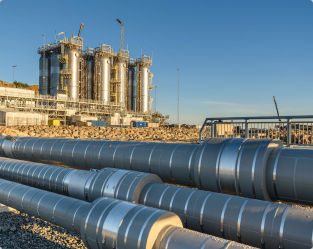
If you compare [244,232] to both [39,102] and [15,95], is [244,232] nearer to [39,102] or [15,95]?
[15,95]

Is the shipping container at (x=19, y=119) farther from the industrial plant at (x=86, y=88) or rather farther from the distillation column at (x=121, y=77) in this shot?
the distillation column at (x=121, y=77)

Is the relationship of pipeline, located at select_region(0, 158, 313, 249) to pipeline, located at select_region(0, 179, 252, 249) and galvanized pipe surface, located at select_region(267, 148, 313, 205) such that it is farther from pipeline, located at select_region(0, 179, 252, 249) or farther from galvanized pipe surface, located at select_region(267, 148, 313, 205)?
galvanized pipe surface, located at select_region(267, 148, 313, 205)

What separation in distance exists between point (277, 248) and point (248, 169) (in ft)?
6.55

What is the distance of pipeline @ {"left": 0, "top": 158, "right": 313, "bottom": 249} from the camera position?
16.1 feet

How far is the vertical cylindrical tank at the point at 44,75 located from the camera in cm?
6700

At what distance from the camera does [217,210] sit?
581 cm

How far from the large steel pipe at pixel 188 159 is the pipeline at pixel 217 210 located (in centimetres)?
88

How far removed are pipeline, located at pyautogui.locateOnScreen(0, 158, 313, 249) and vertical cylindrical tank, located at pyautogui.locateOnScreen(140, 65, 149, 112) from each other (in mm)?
73351

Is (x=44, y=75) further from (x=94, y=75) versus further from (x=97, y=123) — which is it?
(x=97, y=123)

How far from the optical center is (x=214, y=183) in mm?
7223

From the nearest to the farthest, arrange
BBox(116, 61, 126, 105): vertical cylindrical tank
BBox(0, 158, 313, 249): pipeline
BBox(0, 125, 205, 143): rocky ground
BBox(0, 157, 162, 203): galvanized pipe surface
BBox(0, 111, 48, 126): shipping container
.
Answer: BBox(0, 158, 313, 249): pipeline → BBox(0, 157, 162, 203): galvanized pipe surface → BBox(0, 125, 205, 143): rocky ground → BBox(0, 111, 48, 126): shipping container → BBox(116, 61, 126, 105): vertical cylindrical tank

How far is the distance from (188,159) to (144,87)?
73.8 metres

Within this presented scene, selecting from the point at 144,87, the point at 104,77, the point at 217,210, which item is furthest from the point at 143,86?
the point at 217,210

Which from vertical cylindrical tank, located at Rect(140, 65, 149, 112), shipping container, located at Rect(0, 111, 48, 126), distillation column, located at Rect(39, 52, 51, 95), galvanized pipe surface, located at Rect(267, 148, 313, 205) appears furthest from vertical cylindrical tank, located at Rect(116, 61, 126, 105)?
galvanized pipe surface, located at Rect(267, 148, 313, 205)
